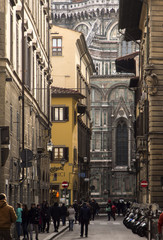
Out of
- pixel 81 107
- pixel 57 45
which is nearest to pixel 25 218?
pixel 81 107

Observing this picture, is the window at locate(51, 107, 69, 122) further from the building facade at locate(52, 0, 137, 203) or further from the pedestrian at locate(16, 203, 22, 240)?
the building facade at locate(52, 0, 137, 203)

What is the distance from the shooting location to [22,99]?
32188 millimetres

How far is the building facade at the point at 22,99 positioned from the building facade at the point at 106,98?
6413 cm

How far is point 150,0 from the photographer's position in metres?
40.6

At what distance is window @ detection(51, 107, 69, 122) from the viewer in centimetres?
6762

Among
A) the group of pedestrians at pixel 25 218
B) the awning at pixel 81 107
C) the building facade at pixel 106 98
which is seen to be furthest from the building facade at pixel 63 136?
the building facade at pixel 106 98

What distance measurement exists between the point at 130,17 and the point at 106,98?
68.2m

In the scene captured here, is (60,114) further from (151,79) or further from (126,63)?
(151,79)

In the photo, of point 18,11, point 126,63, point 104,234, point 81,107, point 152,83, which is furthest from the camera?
point 126,63

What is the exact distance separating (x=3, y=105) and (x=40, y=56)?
1812 centimetres

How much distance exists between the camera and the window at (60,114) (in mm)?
67625

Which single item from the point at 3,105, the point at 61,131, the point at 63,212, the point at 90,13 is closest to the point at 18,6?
the point at 3,105

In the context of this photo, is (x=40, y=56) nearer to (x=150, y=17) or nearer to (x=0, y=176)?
(x=150, y=17)

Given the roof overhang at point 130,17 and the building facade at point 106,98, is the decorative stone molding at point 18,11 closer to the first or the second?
the roof overhang at point 130,17
